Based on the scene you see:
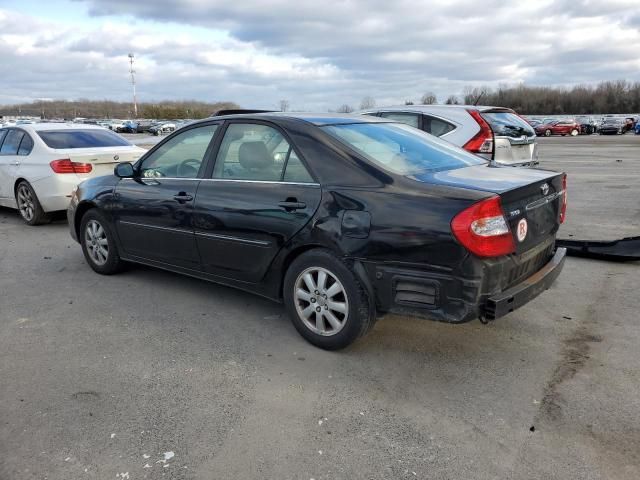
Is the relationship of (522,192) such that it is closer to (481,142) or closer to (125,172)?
(125,172)

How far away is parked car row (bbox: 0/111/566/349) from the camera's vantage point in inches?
124

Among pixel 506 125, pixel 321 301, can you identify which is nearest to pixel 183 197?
pixel 321 301

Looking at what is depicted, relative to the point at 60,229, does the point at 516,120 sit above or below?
above

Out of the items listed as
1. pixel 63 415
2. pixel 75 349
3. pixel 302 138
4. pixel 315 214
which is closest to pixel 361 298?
pixel 315 214

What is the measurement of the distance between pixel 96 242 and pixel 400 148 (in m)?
3.37

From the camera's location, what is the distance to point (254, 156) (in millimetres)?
4137

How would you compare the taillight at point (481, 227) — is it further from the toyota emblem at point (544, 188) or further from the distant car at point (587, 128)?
the distant car at point (587, 128)

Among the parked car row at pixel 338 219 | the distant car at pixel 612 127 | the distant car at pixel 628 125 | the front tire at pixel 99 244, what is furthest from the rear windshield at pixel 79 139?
the distant car at pixel 628 125

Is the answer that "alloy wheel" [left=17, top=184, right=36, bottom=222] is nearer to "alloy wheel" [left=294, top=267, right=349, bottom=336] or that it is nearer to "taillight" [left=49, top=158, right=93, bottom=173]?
"taillight" [left=49, top=158, right=93, bottom=173]

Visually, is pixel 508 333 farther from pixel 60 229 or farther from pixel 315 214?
pixel 60 229

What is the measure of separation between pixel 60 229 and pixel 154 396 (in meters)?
5.78

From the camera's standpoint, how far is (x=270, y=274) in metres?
3.98

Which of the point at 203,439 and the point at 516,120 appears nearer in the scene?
the point at 203,439

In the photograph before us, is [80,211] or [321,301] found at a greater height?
[80,211]
